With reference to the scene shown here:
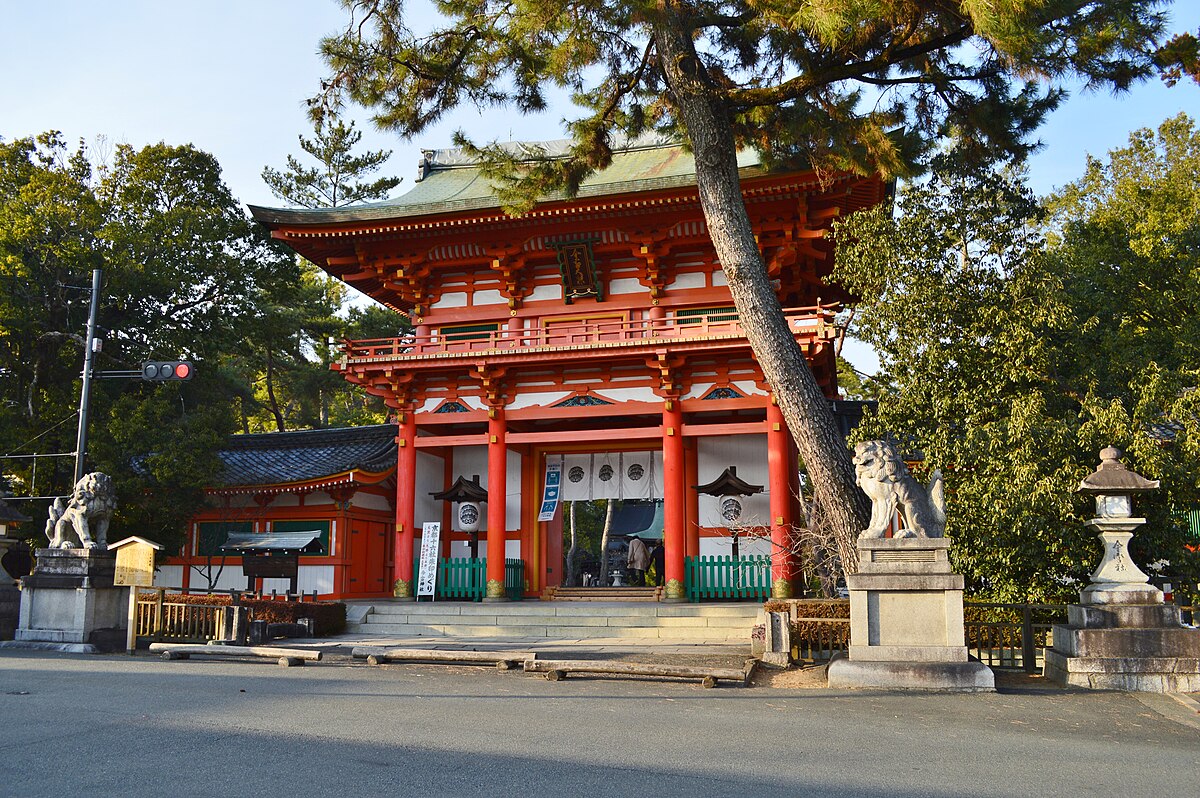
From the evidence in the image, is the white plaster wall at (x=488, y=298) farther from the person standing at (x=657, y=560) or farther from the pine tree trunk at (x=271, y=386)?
the pine tree trunk at (x=271, y=386)

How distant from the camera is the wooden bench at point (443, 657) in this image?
988 cm

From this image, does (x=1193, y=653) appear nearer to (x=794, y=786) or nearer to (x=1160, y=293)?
(x=794, y=786)

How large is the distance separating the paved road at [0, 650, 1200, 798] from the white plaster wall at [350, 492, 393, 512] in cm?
934

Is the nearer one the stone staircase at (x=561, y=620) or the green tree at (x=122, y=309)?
the stone staircase at (x=561, y=620)

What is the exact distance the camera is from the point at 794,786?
488 cm

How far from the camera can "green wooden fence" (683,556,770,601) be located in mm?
15492

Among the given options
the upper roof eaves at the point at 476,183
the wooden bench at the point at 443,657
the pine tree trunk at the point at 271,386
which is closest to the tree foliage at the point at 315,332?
the pine tree trunk at the point at 271,386

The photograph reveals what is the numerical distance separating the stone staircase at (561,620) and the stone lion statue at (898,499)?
453cm

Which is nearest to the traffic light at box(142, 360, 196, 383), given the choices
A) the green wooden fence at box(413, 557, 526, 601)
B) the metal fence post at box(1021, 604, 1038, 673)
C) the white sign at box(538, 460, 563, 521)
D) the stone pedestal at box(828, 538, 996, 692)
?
the green wooden fence at box(413, 557, 526, 601)

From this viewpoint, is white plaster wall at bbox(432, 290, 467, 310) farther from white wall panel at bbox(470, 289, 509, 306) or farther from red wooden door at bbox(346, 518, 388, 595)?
red wooden door at bbox(346, 518, 388, 595)

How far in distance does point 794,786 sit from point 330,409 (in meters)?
33.7

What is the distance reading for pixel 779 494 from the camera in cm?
1538

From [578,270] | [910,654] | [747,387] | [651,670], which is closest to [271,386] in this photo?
[578,270]

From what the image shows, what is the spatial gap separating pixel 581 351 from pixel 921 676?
28.5 ft
